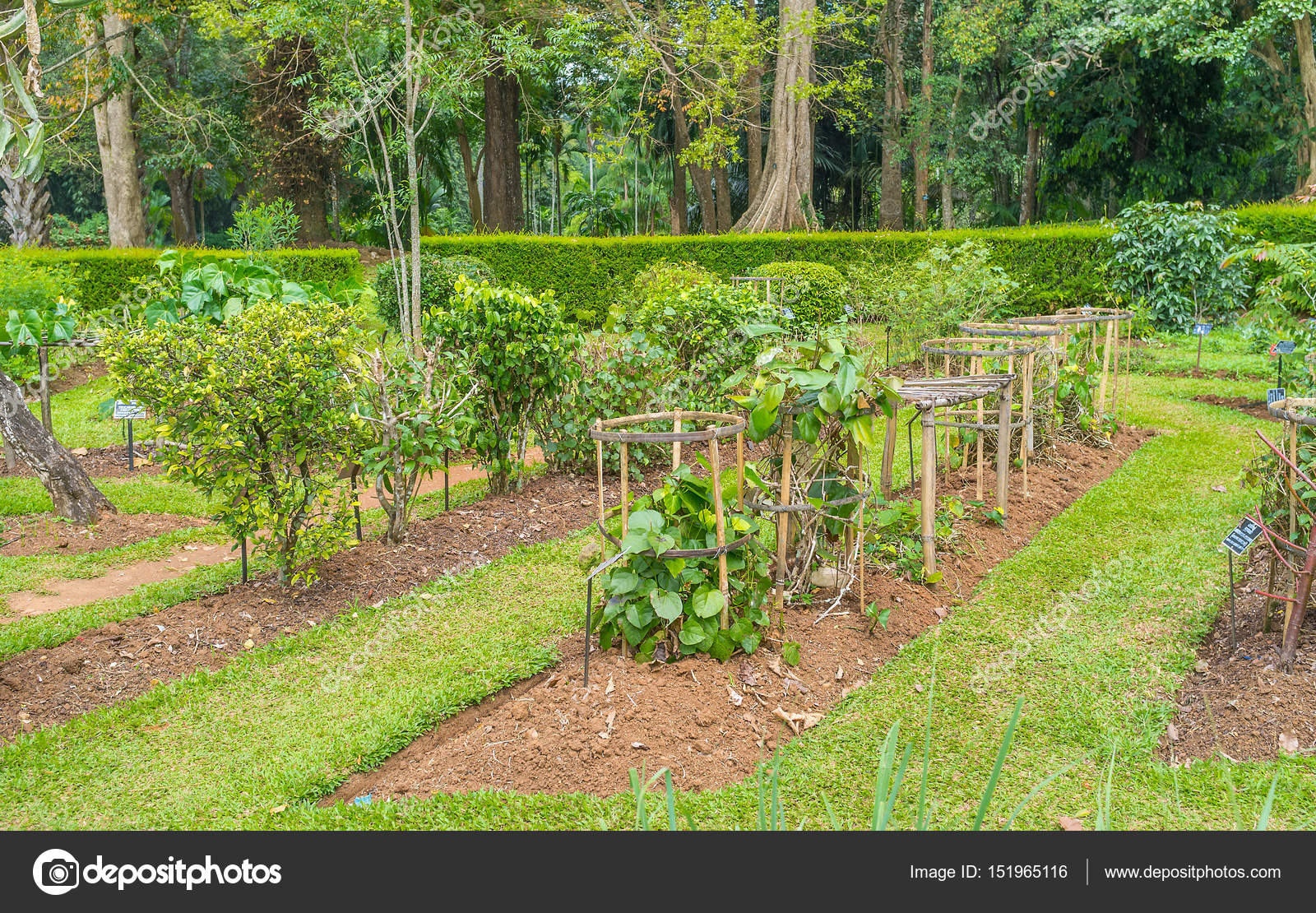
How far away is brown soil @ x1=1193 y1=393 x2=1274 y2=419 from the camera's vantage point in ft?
29.8

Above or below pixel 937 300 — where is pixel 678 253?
above

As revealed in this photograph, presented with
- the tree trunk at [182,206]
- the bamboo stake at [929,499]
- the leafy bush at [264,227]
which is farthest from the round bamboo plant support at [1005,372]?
the tree trunk at [182,206]

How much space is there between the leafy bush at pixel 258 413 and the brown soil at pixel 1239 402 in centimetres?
810

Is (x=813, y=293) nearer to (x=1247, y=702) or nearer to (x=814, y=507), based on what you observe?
(x=814, y=507)

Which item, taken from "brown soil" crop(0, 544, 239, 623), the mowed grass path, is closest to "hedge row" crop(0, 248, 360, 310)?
"brown soil" crop(0, 544, 239, 623)

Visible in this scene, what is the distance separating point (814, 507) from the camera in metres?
4.07

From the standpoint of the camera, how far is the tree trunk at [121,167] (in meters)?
18.7

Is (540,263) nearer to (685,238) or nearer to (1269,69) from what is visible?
(685,238)

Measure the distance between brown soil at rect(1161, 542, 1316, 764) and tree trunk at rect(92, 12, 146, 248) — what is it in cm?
2005

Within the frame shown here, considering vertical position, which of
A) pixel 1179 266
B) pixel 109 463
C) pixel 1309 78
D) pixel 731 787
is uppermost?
pixel 1309 78

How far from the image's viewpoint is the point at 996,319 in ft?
39.6

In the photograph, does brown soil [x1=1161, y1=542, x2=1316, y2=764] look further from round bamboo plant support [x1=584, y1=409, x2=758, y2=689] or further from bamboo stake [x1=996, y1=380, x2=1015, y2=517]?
bamboo stake [x1=996, y1=380, x2=1015, y2=517]
